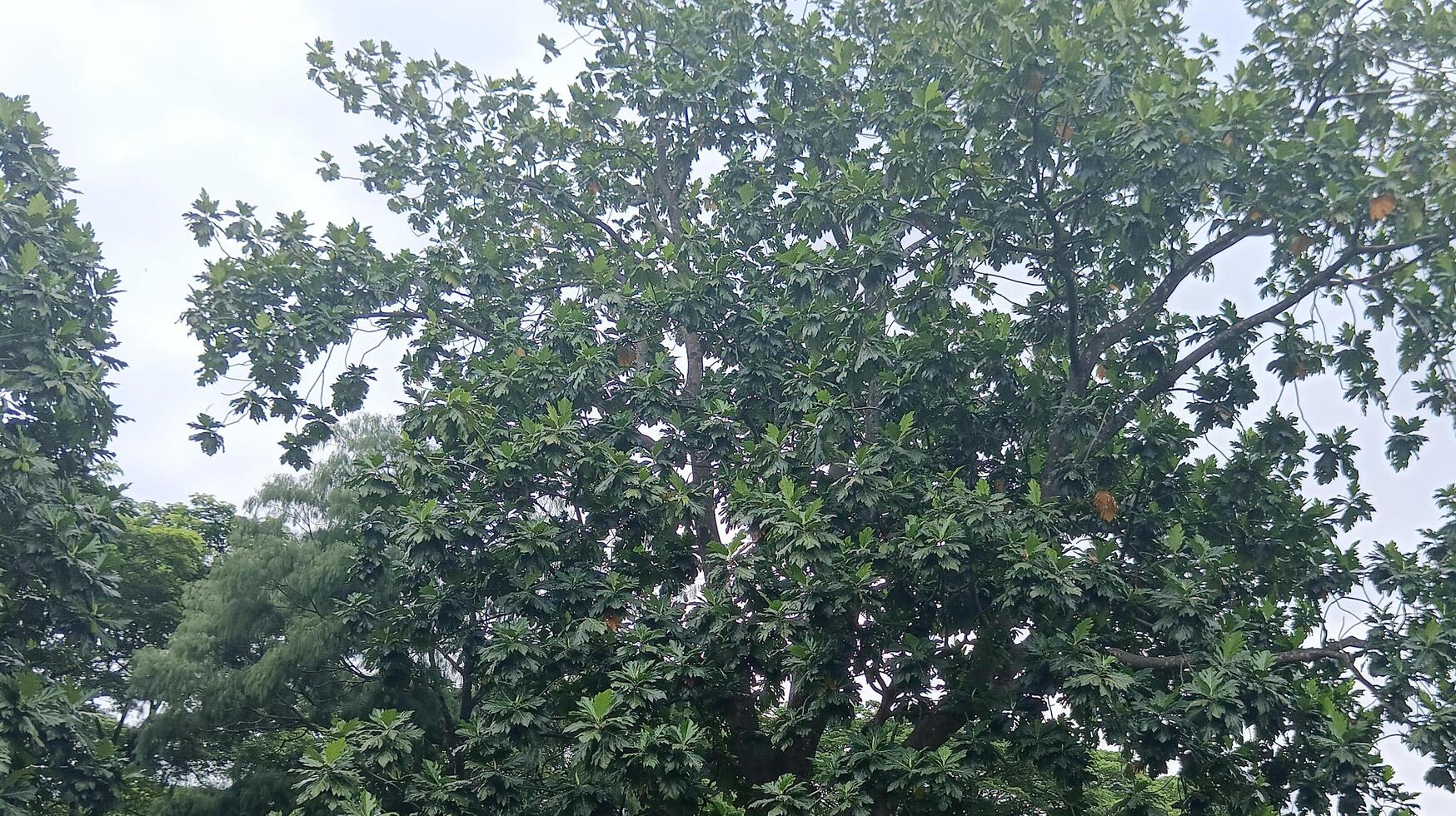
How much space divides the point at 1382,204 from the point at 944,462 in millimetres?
3767

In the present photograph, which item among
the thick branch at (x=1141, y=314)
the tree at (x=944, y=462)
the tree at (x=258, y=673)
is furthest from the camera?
the tree at (x=258, y=673)

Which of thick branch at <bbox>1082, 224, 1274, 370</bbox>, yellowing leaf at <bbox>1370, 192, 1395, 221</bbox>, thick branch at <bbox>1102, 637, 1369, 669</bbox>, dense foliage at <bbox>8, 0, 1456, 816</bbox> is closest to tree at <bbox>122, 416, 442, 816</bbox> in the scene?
dense foliage at <bbox>8, 0, 1456, 816</bbox>

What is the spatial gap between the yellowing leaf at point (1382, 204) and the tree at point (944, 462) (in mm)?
27

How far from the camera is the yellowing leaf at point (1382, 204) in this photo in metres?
8.03

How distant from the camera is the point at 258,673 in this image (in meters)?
9.95

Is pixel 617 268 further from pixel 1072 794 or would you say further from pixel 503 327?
pixel 1072 794

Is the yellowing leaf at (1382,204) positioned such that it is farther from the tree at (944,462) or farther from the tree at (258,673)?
the tree at (258,673)

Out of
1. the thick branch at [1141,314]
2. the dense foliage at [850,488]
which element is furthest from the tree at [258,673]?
the thick branch at [1141,314]

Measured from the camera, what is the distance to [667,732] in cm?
764

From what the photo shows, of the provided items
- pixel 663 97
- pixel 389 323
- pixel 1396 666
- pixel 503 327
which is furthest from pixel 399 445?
pixel 1396 666

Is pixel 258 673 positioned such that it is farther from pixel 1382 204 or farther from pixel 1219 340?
pixel 1382 204

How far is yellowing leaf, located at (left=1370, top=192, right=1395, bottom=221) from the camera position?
26.3 ft

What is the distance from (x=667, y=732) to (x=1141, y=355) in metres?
5.18

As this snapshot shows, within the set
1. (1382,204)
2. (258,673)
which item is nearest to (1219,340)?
(1382,204)
